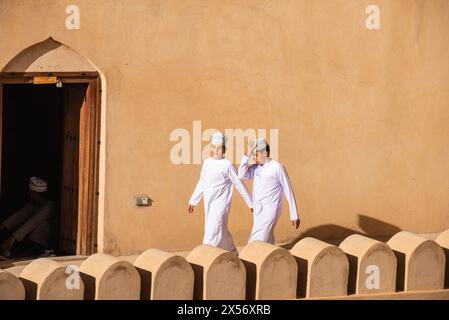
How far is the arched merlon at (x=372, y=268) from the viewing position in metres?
12.8

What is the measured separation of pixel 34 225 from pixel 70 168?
2.51 ft

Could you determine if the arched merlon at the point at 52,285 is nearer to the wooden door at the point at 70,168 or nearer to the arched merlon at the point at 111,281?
the arched merlon at the point at 111,281

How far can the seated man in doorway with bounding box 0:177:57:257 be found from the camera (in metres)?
16.0

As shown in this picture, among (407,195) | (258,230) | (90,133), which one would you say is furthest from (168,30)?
(407,195)

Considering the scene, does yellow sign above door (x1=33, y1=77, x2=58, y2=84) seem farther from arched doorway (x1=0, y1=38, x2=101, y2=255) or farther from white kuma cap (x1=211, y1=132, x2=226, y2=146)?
white kuma cap (x1=211, y1=132, x2=226, y2=146)

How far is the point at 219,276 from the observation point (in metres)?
12.2

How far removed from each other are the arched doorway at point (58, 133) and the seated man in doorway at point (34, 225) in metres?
0.22

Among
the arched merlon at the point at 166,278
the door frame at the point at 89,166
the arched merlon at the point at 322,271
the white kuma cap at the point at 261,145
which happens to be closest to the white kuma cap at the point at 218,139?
the white kuma cap at the point at 261,145

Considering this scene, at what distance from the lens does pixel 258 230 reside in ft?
50.4

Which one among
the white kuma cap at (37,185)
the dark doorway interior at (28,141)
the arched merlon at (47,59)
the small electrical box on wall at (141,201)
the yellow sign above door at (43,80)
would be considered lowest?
the small electrical box on wall at (141,201)

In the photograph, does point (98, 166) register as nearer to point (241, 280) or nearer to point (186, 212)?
point (186, 212)

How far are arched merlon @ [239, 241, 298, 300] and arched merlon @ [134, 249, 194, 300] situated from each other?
636mm

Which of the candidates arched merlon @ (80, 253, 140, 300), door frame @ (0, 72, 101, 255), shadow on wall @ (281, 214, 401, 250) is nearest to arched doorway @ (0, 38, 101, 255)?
door frame @ (0, 72, 101, 255)
